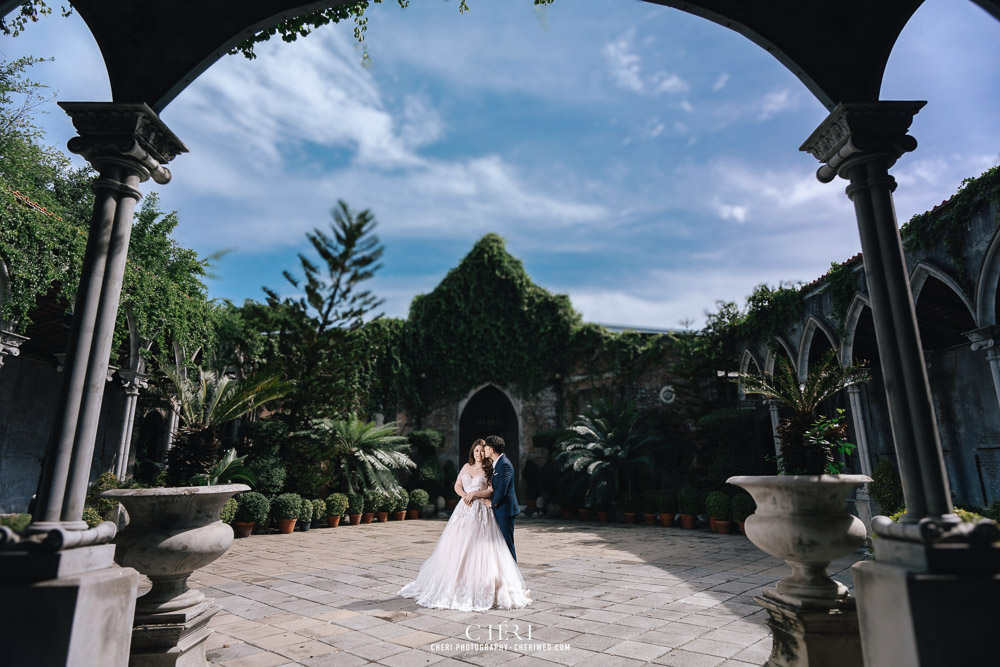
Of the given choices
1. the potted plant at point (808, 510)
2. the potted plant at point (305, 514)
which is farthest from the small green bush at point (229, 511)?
the potted plant at point (808, 510)

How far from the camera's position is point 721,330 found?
47.7 feet

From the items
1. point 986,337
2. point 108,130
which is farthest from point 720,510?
point 108,130

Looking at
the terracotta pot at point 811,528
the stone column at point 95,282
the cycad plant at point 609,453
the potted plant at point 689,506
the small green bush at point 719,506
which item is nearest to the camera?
the stone column at point 95,282

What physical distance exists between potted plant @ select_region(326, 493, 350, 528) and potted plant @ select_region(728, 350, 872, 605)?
10704mm

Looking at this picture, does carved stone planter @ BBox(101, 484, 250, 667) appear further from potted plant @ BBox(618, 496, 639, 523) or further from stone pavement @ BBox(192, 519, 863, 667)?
potted plant @ BBox(618, 496, 639, 523)

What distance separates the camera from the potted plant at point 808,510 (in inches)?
121

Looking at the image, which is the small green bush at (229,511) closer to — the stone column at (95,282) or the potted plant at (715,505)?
the stone column at (95,282)

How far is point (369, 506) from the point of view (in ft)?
43.7

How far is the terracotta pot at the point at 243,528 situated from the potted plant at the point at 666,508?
8998 millimetres

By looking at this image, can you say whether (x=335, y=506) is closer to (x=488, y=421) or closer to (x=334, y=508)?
(x=334, y=508)

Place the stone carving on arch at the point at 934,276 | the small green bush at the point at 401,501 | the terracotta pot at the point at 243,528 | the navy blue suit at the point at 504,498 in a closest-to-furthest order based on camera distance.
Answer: the navy blue suit at the point at 504,498 → the stone carving on arch at the point at 934,276 → the terracotta pot at the point at 243,528 → the small green bush at the point at 401,501

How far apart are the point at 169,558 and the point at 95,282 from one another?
1.59 meters

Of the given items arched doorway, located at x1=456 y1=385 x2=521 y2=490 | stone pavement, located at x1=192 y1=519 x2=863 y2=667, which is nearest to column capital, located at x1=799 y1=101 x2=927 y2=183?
stone pavement, located at x1=192 y1=519 x2=863 y2=667

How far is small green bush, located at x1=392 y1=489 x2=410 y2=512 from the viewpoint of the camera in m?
13.6
